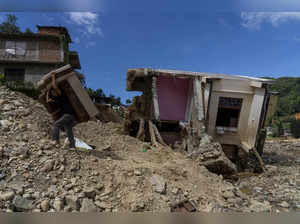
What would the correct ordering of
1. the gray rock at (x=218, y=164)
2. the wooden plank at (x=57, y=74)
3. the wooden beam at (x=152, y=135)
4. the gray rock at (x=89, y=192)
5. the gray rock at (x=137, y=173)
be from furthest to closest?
the wooden beam at (x=152, y=135) → the gray rock at (x=218, y=164) → the wooden plank at (x=57, y=74) → the gray rock at (x=137, y=173) → the gray rock at (x=89, y=192)

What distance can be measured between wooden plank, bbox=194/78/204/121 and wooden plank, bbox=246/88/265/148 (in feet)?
6.08

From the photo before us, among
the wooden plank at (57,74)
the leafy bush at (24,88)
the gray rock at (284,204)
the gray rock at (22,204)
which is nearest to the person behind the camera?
the gray rock at (22,204)

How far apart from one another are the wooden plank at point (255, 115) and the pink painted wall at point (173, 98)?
258 cm

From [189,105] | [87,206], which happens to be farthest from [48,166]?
[189,105]

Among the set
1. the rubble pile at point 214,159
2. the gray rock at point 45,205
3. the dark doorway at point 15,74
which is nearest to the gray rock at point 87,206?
the gray rock at point 45,205

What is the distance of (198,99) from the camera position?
6.46m

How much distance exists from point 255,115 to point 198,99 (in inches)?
85.5

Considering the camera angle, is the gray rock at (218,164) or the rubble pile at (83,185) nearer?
the rubble pile at (83,185)

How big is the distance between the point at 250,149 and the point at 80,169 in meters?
6.07

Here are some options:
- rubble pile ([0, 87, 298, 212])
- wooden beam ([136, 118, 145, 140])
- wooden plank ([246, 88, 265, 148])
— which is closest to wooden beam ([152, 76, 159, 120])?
wooden beam ([136, 118, 145, 140])

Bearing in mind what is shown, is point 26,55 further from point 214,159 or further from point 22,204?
point 214,159

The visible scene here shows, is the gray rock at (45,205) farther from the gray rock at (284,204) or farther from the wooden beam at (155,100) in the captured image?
the wooden beam at (155,100)

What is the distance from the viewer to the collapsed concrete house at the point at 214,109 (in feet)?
21.1

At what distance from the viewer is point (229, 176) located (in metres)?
4.71
